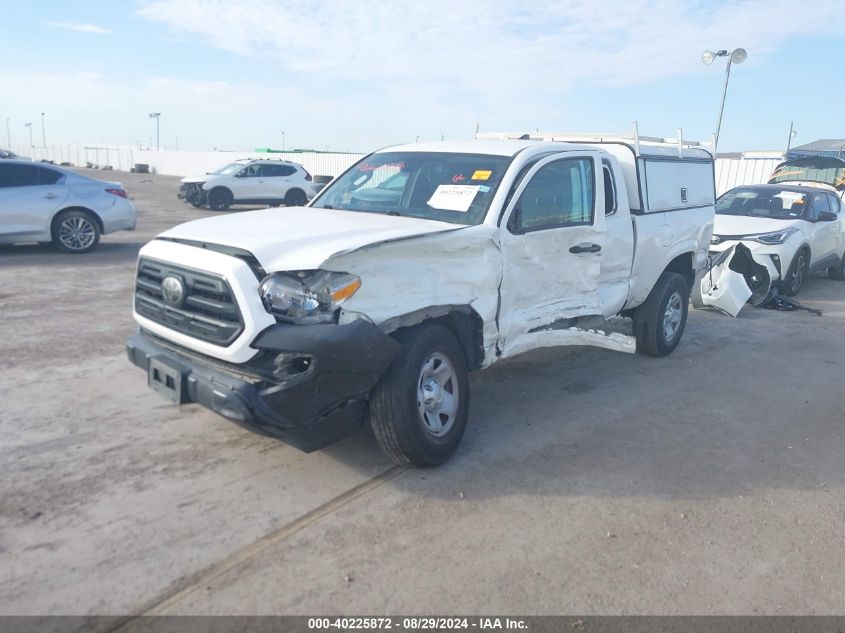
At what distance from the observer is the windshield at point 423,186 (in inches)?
189

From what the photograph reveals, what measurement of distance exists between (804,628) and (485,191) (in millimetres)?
3077

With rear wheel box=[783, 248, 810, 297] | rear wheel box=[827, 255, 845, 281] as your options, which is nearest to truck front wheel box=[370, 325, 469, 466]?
rear wheel box=[783, 248, 810, 297]

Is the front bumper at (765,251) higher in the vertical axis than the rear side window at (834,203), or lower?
lower

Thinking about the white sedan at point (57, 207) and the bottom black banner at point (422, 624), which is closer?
the bottom black banner at point (422, 624)

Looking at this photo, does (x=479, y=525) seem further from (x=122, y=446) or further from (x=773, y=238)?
(x=773, y=238)

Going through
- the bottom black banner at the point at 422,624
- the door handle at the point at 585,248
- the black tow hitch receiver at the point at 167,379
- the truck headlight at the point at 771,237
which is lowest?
the bottom black banner at the point at 422,624

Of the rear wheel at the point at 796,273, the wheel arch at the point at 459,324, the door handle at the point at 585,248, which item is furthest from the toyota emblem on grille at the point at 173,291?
the rear wheel at the point at 796,273

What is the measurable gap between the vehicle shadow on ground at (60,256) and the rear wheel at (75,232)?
0.13m

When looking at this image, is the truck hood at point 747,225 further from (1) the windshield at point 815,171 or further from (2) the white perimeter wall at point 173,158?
(2) the white perimeter wall at point 173,158

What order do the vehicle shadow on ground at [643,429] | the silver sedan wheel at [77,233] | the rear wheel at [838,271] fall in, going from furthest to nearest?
the rear wheel at [838,271] → the silver sedan wheel at [77,233] → the vehicle shadow on ground at [643,429]

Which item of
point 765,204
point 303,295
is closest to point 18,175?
point 303,295

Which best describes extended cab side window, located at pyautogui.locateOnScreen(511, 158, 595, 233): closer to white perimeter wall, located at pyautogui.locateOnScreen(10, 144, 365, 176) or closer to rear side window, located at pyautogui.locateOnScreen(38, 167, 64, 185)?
rear side window, located at pyautogui.locateOnScreen(38, 167, 64, 185)

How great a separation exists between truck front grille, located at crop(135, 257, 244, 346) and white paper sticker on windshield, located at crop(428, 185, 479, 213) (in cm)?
173

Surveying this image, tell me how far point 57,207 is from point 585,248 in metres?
9.35
